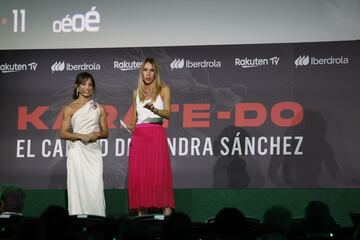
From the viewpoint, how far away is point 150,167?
9898mm

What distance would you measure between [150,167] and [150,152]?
0.16 metres

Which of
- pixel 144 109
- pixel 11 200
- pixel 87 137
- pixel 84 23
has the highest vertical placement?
pixel 84 23

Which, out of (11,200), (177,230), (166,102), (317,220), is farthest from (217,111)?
(177,230)

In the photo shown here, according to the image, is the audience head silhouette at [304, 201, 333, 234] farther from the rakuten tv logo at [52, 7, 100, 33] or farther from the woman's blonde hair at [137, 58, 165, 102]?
the rakuten tv logo at [52, 7, 100, 33]

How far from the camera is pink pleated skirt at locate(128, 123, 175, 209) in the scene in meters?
9.87

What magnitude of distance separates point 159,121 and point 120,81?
2.36 meters

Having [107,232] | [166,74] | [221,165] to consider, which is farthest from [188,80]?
[107,232]

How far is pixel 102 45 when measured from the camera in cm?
1230

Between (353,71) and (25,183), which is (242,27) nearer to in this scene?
(353,71)

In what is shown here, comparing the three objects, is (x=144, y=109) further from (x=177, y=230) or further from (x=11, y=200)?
(x=177, y=230)

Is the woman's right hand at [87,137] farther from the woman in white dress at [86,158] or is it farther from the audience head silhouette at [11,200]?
the audience head silhouette at [11,200]

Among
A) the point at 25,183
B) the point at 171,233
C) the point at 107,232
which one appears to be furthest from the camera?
the point at 25,183

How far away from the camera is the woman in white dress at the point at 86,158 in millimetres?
10133

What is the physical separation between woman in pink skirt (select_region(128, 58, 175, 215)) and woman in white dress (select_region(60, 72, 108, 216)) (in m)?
0.42
